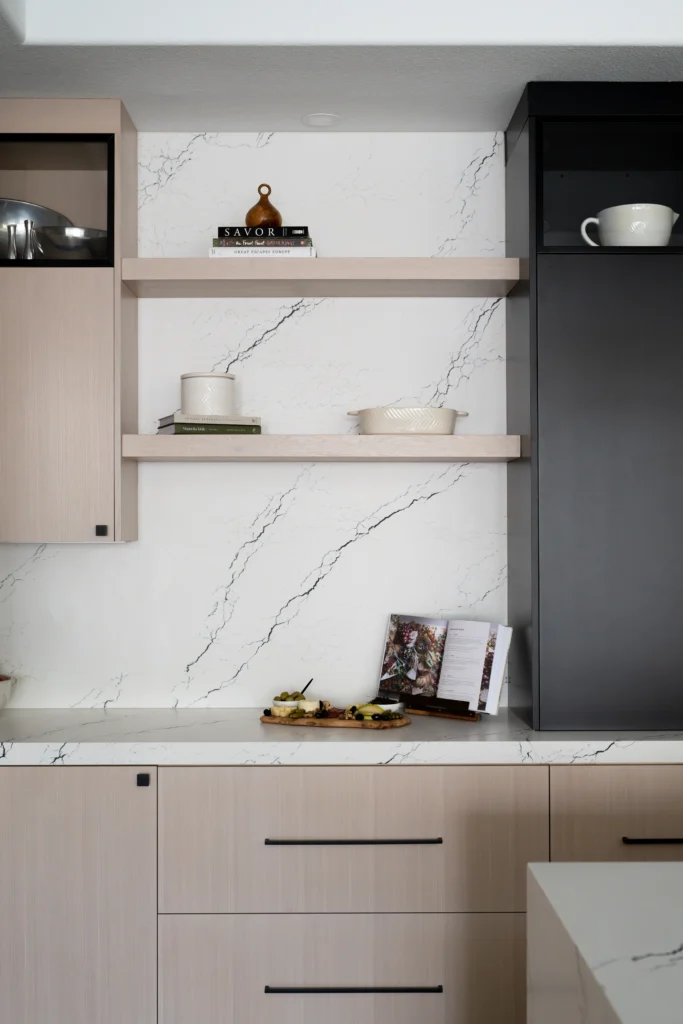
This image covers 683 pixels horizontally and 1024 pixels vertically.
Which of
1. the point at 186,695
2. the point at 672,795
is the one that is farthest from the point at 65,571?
the point at 672,795

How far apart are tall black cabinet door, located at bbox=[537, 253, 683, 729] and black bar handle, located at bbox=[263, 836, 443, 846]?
0.45 m

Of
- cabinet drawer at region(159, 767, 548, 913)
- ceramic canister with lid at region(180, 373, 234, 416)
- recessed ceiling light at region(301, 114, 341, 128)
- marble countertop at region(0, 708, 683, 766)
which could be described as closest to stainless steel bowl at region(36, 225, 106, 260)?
ceramic canister with lid at region(180, 373, 234, 416)

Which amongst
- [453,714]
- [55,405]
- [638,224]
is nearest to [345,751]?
[453,714]

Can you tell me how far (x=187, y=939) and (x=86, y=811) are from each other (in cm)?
38

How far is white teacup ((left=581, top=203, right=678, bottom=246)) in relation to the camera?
7.29 feet

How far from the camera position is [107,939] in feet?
6.70

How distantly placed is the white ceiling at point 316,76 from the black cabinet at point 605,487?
0.42 metres

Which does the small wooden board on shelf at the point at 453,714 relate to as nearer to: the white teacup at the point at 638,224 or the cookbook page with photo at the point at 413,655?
the cookbook page with photo at the point at 413,655

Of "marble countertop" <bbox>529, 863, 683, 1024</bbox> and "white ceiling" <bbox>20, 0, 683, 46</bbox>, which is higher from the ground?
"white ceiling" <bbox>20, 0, 683, 46</bbox>

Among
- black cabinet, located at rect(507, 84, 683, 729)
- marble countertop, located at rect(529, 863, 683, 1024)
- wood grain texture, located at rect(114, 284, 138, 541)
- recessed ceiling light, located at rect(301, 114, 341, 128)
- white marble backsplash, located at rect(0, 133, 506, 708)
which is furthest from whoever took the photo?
white marble backsplash, located at rect(0, 133, 506, 708)

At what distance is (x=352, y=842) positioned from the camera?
6.72ft

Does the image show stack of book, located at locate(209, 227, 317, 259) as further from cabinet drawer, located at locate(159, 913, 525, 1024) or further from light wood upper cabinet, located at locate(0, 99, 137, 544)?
cabinet drawer, located at locate(159, 913, 525, 1024)

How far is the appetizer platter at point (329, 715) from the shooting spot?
2230mm

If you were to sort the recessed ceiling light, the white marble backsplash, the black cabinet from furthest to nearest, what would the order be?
the white marble backsplash, the recessed ceiling light, the black cabinet
